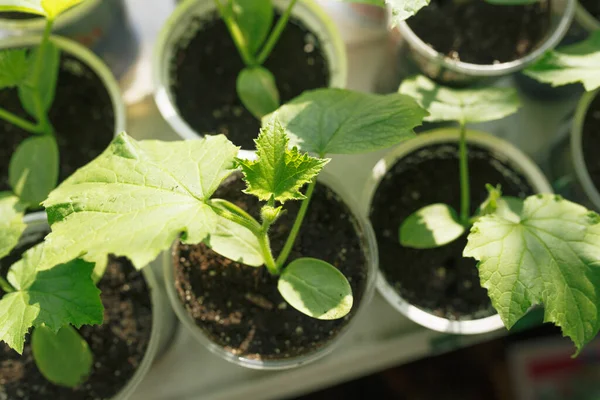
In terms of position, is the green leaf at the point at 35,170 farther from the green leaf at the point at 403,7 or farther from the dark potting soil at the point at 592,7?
the dark potting soil at the point at 592,7

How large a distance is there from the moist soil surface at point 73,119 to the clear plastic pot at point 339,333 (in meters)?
0.28

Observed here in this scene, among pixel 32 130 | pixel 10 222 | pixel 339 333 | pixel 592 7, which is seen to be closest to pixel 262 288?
pixel 339 333

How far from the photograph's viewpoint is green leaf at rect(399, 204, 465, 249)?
825mm

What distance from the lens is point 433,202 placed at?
0.96 meters

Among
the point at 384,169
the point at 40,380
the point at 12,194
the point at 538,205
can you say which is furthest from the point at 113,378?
the point at 538,205

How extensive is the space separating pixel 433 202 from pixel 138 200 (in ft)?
1.65

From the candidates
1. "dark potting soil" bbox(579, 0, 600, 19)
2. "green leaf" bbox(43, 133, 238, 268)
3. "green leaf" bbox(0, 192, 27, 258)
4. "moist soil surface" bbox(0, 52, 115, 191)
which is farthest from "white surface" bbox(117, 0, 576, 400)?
"green leaf" bbox(43, 133, 238, 268)

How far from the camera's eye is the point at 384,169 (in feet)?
3.06

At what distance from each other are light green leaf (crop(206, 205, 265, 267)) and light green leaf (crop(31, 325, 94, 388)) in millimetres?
255

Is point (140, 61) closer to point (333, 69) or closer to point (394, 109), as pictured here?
point (333, 69)

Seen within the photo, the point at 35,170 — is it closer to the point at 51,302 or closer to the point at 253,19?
the point at 51,302

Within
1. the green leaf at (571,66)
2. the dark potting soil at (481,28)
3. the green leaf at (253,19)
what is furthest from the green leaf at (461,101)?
the green leaf at (253,19)

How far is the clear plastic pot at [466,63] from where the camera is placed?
3.07 feet

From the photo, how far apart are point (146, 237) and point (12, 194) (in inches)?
14.3
